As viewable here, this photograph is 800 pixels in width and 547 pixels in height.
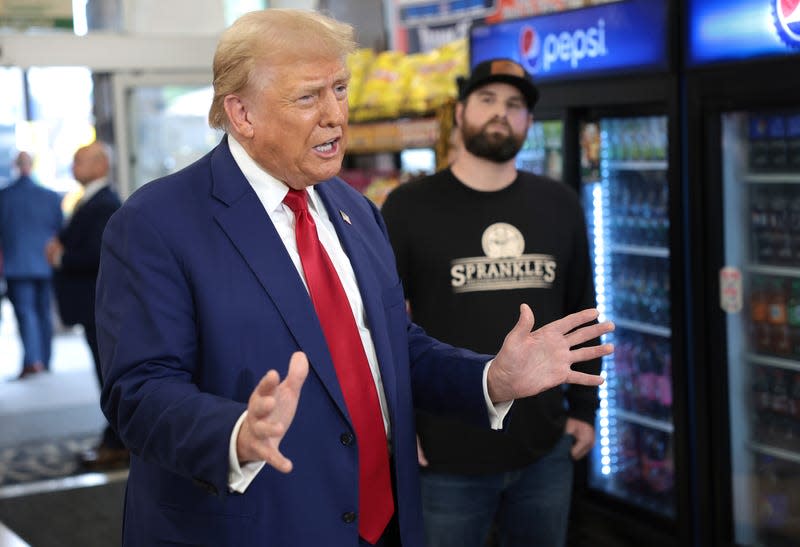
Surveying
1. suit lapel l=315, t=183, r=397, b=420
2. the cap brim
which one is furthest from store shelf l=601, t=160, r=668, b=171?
suit lapel l=315, t=183, r=397, b=420

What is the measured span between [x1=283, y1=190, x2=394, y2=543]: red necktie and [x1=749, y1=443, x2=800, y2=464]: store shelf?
246 cm

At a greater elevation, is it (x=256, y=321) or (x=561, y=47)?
(x=561, y=47)

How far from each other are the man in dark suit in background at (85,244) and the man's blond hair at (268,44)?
3907mm

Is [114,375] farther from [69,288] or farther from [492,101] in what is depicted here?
[69,288]

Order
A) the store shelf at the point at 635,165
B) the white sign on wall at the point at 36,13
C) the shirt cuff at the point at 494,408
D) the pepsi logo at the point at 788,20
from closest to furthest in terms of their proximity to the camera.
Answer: the shirt cuff at the point at 494,408, the pepsi logo at the point at 788,20, the store shelf at the point at 635,165, the white sign on wall at the point at 36,13

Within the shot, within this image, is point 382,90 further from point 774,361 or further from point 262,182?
point 262,182

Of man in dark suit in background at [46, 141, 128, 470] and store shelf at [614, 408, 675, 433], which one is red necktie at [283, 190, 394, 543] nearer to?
store shelf at [614, 408, 675, 433]

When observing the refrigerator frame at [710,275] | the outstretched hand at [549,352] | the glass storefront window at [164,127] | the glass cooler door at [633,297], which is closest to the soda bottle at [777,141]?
the refrigerator frame at [710,275]

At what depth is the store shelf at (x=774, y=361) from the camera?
4.01 metres

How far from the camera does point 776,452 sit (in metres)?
4.06

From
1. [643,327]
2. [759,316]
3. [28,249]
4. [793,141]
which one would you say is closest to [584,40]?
[793,141]

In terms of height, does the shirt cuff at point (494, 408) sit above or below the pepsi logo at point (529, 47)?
below

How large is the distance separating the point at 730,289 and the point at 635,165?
838 mm

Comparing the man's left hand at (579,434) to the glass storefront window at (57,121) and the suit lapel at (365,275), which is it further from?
the glass storefront window at (57,121)
